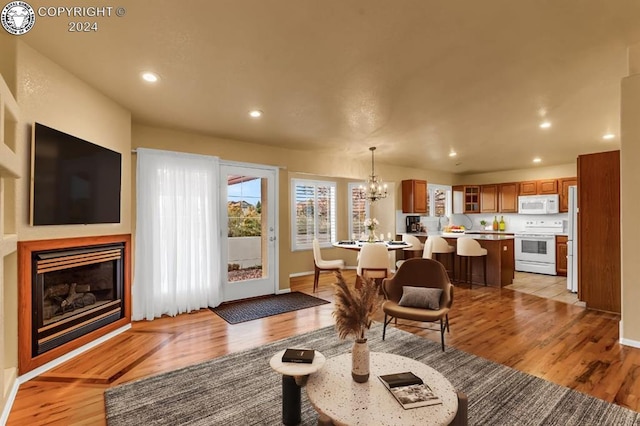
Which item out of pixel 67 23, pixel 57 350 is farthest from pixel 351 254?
pixel 67 23

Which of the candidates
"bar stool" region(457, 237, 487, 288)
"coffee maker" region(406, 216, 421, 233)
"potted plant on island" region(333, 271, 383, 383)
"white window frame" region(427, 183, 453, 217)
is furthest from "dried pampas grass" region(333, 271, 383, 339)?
"white window frame" region(427, 183, 453, 217)

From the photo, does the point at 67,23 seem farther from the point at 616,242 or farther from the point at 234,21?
the point at 616,242

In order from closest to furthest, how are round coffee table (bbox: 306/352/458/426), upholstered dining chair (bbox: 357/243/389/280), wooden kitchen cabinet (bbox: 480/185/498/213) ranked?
1. round coffee table (bbox: 306/352/458/426)
2. upholstered dining chair (bbox: 357/243/389/280)
3. wooden kitchen cabinet (bbox: 480/185/498/213)

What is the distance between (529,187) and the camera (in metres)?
7.61

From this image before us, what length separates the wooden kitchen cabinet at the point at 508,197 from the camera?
7828mm

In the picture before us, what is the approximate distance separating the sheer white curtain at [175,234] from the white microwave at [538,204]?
723 centimetres

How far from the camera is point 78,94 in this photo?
9.71 feet

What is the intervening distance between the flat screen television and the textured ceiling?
653mm

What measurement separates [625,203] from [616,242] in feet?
4.99

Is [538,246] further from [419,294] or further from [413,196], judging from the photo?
[419,294]

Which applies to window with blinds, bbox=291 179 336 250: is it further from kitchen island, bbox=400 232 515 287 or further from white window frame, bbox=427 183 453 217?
kitchen island, bbox=400 232 515 287

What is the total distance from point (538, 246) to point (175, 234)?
25.1ft

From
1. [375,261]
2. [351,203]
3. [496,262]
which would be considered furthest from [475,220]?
[375,261]

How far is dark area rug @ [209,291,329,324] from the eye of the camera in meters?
4.17
